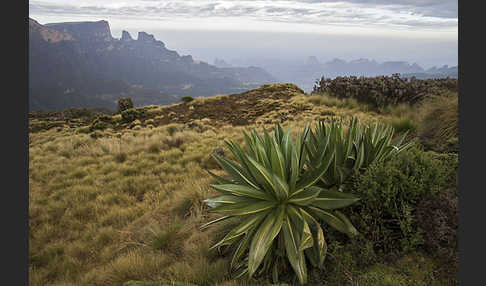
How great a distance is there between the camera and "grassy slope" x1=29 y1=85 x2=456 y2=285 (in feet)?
9.66

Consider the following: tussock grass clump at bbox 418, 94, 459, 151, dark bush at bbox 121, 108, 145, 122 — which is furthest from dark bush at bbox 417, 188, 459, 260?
dark bush at bbox 121, 108, 145, 122

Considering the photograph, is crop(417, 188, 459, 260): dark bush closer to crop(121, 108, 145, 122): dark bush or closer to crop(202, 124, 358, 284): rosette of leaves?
crop(202, 124, 358, 284): rosette of leaves

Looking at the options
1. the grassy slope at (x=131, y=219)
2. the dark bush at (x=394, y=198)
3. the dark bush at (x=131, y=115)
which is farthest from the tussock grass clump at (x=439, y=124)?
the dark bush at (x=131, y=115)

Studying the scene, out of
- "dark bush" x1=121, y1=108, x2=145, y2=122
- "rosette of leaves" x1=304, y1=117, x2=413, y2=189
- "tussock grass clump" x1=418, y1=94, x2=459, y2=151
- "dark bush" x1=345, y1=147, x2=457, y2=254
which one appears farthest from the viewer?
"dark bush" x1=121, y1=108, x2=145, y2=122

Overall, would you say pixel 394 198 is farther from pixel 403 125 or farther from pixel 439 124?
pixel 403 125

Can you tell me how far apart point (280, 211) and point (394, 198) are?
3.88 ft

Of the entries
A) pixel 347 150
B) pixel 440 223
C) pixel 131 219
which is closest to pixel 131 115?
pixel 131 219

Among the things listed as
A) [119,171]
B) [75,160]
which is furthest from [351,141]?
[75,160]

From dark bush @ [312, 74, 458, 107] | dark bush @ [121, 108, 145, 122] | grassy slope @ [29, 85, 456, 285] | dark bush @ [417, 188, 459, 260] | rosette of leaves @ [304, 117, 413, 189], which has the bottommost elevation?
grassy slope @ [29, 85, 456, 285]

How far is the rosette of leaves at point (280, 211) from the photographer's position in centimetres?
249

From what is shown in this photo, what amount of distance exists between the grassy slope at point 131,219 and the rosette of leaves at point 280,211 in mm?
275

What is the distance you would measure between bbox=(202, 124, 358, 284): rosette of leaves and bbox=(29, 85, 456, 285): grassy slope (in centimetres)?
27

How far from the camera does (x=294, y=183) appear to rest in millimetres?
2727

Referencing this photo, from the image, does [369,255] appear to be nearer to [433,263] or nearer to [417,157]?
[433,263]
